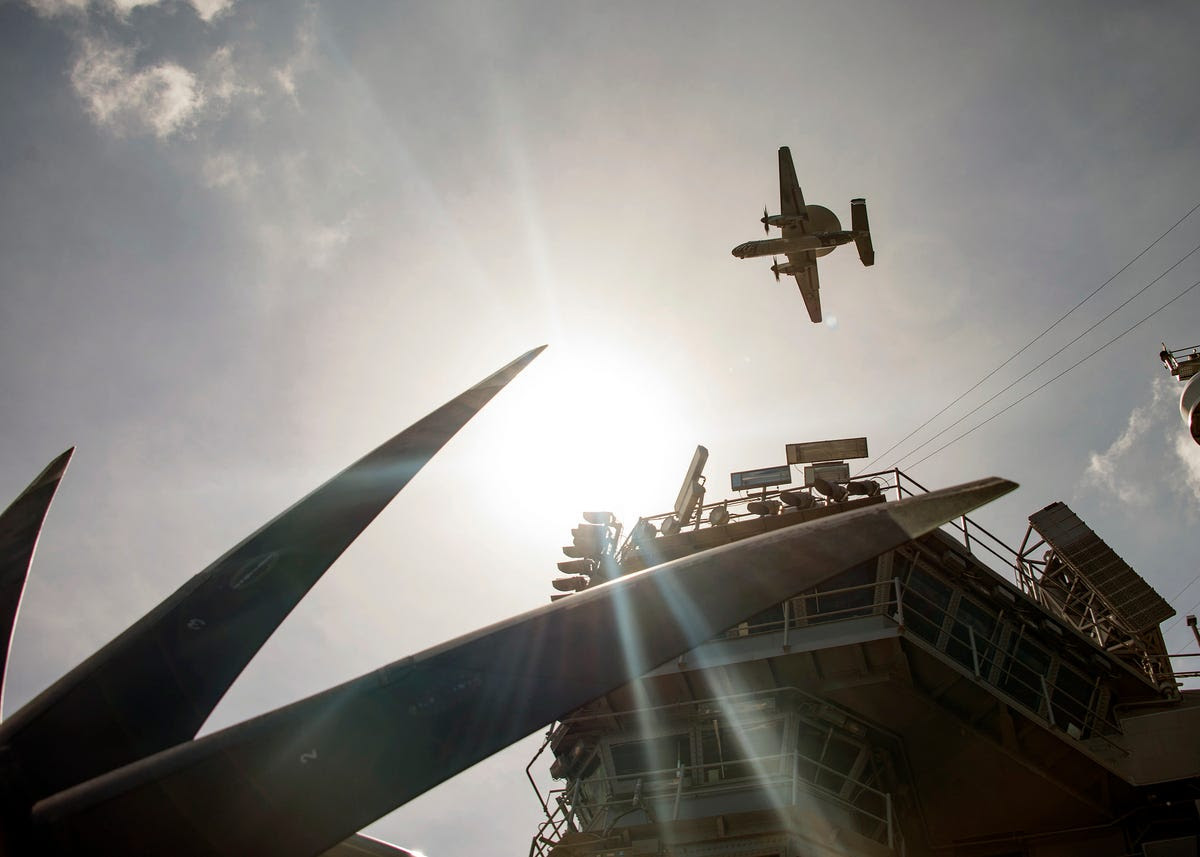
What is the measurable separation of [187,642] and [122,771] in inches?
47.2

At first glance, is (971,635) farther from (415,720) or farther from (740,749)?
(415,720)

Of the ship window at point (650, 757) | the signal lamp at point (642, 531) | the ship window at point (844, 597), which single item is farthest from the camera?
the signal lamp at point (642, 531)

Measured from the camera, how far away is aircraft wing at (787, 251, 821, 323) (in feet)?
138

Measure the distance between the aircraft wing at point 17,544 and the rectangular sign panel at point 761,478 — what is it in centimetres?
2320

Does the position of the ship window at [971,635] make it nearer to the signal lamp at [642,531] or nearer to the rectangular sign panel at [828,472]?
the rectangular sign panel at [828,472]

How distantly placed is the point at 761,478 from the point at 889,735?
9202 millimetres

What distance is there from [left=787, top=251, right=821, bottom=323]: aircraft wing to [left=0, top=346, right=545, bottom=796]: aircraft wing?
39.6 meters

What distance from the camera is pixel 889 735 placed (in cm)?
2089

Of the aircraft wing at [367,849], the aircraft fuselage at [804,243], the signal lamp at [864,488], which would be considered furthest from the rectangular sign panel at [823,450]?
the aircraft wing at [367,849]

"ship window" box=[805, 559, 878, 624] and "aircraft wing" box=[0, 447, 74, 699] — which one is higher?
"ship window" box=[805, 559, 878, 624]

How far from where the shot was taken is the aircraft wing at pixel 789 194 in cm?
4034

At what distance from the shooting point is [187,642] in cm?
430

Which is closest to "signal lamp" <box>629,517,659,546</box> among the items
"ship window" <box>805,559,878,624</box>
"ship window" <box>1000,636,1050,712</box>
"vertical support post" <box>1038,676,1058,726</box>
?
"ship window" <box>805,559,878,624</box>

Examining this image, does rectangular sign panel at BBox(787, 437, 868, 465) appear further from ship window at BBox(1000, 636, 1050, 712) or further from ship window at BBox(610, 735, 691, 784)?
ship window at BBox(610, 735, 691, 784)
